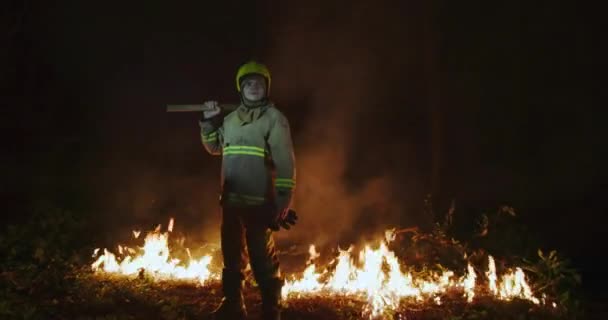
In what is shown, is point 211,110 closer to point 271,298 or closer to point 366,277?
point 271,298

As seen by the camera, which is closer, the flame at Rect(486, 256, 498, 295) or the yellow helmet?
the yellow helmet

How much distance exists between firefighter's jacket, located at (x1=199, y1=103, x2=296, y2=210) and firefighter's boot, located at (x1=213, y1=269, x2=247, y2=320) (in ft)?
2.31

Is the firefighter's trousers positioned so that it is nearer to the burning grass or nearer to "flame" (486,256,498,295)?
the burning grass

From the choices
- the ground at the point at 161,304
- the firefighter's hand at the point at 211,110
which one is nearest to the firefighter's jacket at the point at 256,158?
the firefighter's hand at the point at 211,110

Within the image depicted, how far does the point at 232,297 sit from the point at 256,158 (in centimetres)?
136

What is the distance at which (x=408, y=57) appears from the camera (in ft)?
30.5

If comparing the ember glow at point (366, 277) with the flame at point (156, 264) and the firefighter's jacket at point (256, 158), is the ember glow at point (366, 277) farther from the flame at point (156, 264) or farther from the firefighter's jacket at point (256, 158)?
the firefighter's jacket at point (256, 158)

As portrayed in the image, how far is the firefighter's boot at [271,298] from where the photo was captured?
15.0 ft

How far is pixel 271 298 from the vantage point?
4594mm

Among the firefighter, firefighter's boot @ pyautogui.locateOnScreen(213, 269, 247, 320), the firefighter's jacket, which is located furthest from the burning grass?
the firefighter's jacket

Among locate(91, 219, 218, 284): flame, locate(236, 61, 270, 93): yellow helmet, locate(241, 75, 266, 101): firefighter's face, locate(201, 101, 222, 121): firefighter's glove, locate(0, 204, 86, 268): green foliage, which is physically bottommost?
locate(91, 219, 218, 284): flame

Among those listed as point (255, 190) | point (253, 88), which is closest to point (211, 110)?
point (253, 88)

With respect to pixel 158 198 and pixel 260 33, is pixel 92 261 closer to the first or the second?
pixel 158 198

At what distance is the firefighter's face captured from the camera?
482cm
